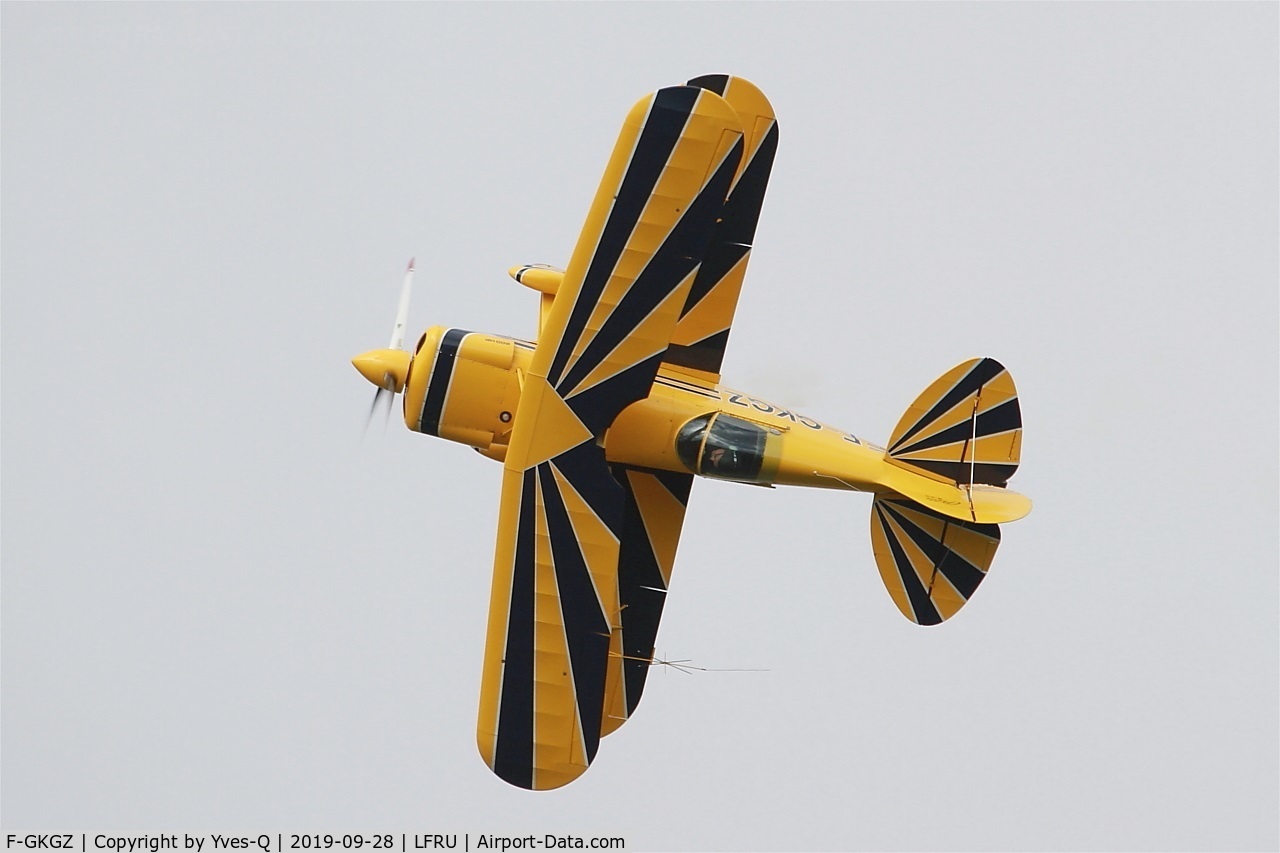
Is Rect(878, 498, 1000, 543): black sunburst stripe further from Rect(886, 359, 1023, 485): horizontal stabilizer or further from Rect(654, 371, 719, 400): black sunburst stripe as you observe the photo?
Rect(654, 371, 719, 400): black sunburst stripe

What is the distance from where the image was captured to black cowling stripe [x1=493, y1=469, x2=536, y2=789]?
12242 millimetres

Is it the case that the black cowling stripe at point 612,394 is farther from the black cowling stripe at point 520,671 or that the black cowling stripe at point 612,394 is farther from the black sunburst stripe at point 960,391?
the black sunburst stripe at point 960,391

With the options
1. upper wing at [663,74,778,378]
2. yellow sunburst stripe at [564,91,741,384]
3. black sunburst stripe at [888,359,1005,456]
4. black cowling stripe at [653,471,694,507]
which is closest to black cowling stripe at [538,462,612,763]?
yellow sunburst stripe at [564,91,741,384]

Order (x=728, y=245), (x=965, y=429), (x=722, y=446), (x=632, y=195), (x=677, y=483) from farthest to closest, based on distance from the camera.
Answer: (x=677, y=483)
(x=728, y=245)
(x=965, y=429)
(x=722, y=446)
(x=632, y=195)

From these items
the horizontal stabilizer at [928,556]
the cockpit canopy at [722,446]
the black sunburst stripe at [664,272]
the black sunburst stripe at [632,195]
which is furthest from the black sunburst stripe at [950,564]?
the black sunburst stripe at [632,195]

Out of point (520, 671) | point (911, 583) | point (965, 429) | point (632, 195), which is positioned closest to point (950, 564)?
point (911, 583)

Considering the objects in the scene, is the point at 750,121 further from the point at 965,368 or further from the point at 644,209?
the point at 965,368

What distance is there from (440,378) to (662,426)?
81.4 inches

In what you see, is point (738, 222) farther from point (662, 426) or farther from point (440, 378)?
point (440, 378)

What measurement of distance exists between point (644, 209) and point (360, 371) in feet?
10.9

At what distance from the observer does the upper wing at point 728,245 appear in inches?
518

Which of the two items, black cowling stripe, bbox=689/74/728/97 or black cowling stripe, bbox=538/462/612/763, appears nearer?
black cowling stripe, bbox=538/462/612/763

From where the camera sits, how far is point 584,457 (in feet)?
40.1

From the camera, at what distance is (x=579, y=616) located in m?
12.4
